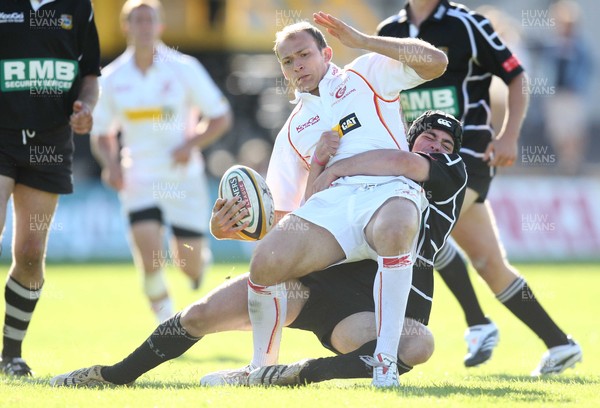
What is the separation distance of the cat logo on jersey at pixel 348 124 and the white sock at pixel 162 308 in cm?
422

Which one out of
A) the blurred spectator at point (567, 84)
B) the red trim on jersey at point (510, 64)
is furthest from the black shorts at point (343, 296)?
the blurred spectator at point (567, 84)

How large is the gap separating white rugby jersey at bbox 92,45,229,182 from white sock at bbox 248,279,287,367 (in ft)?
16.6

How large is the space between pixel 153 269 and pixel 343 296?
14.2 ft

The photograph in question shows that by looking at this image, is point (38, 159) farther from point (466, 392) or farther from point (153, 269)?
point (466, 392)

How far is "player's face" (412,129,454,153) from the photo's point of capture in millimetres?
6629

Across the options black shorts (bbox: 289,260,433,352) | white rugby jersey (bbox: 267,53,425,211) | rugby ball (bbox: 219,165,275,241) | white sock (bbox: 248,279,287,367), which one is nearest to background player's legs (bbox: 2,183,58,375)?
rugby ball (bbox: 219,165,275,241)

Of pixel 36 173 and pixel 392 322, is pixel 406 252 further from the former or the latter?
pixel 36 173

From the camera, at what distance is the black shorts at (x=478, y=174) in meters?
8.00

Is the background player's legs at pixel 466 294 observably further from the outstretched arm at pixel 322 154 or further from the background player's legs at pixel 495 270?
the outstretched arm at pixel 322 154

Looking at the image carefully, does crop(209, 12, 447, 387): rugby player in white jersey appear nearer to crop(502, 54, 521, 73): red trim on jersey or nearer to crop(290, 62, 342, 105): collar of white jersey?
crop(290, 62, 342, 105): collar of white jersey

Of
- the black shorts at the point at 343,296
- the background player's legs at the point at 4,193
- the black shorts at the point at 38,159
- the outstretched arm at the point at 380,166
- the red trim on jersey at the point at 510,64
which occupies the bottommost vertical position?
the black shorts at the point at 343,296

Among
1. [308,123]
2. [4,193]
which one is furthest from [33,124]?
[308,123]

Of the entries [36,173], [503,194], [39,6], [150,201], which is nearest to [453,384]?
[36,173]

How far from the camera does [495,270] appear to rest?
8.02 m
